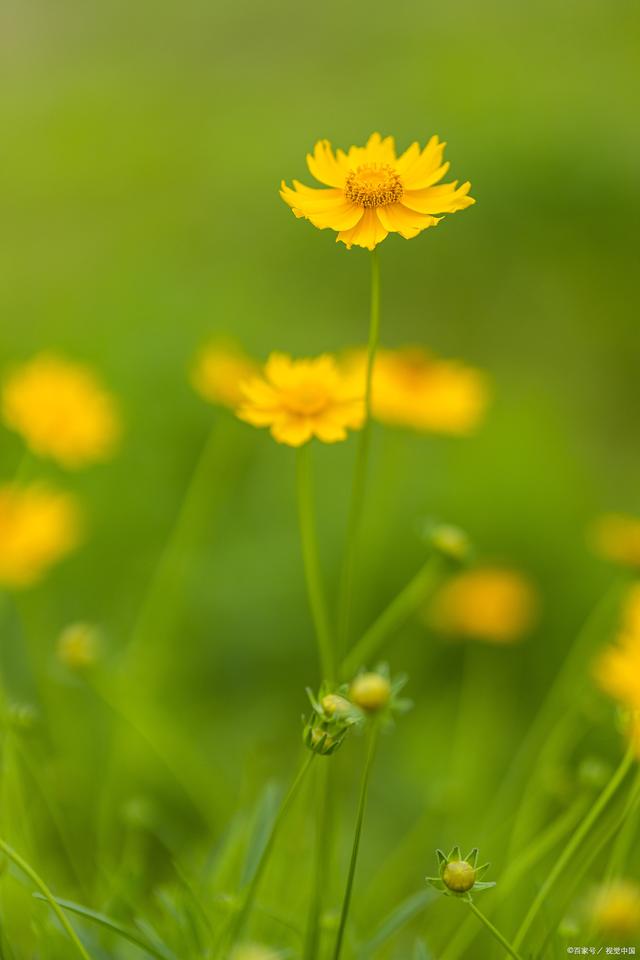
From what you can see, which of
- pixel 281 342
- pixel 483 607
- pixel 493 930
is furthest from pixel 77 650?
pixel 281 342

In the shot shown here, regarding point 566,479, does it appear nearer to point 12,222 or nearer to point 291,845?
point 291,845

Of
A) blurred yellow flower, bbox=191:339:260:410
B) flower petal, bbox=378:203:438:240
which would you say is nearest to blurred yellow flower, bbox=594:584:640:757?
flower petal, bbox=378:203:438:240

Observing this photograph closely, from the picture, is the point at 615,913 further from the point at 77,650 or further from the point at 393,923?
the point at 77,650

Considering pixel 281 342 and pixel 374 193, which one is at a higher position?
pixel 281 342

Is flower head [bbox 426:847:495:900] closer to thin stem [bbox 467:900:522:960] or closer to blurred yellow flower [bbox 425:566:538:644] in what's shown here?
thin stem [bbox 467:900:522:960]

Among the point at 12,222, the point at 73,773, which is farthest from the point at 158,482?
the point at 12,222

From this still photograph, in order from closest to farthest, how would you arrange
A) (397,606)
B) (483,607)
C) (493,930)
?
1. (493,930)
2. (397,606)
3. (483,607)

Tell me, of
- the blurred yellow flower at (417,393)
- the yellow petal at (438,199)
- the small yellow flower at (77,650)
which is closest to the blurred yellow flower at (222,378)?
the blurred yellow flower at (417,393)
